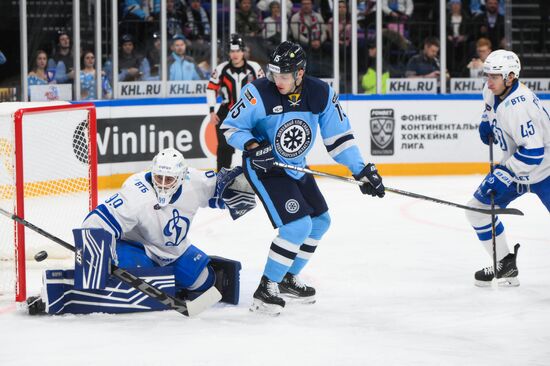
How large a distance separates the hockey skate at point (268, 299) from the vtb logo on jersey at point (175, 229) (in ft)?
1.27

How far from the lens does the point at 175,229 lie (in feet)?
15.3

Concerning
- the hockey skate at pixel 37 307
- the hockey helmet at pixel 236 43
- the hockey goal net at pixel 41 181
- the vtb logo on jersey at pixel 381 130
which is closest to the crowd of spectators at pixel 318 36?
the vtb logo on jersey at pixel 381 130

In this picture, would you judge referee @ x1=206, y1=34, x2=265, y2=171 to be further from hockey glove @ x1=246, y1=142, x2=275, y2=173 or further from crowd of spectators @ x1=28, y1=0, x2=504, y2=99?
hockey glove @ x1=246, y1=142, x2=275, y2=173

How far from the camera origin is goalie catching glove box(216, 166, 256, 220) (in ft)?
15.3

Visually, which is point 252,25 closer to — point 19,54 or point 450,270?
point 19,54

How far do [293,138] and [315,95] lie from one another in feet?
0.66

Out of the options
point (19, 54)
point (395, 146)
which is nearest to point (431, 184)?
point (395, 146)

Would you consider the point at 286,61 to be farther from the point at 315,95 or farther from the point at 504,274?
the point at 504,274

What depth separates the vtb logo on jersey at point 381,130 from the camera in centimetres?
963

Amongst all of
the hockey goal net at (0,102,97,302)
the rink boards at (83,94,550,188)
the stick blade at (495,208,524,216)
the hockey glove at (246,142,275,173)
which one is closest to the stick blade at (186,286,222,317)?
the hockey glove at (246,142,275,173)

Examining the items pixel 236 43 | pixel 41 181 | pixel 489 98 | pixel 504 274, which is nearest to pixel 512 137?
pixel 489 98

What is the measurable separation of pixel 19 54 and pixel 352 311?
4805mm

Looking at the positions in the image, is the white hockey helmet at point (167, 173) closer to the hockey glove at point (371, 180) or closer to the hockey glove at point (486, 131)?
the hockey glove at point (371, 180)

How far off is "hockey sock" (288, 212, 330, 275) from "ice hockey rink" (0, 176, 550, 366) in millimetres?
180
